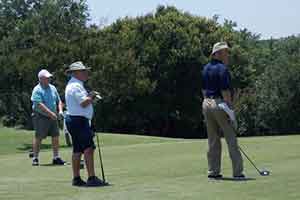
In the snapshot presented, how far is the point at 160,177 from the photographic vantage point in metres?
12.6

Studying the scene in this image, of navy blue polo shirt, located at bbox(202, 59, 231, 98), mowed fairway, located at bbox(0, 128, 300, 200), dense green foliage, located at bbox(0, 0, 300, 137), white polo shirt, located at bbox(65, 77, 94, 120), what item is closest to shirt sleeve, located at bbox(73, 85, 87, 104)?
white polo shirt, located at bbox(65, 77, 94, 120)

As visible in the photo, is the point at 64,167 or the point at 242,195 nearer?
the point at 242,195

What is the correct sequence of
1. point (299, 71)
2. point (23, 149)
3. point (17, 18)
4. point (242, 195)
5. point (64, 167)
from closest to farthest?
1. point (242, 195)
2. point (64, 167)
3. point (23, 149)
4. point (299, 71)
5. point (17, 18)

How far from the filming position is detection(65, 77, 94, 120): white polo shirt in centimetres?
1133

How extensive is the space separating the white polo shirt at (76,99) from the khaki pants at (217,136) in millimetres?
1976

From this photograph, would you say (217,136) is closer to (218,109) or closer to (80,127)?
(218,109)

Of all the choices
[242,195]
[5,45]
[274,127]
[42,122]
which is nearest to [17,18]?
[5,45]

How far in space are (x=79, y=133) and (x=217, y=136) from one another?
2322 mm

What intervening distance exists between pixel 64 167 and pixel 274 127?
117ft

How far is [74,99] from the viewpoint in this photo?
11367mm

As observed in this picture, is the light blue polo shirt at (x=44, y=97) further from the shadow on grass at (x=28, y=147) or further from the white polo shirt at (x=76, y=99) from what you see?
the shadow on grass at (x=28, y=147)

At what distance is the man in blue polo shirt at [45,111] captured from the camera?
15.3 metres

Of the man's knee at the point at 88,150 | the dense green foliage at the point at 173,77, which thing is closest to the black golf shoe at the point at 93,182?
the man's knee at the point at 88,150

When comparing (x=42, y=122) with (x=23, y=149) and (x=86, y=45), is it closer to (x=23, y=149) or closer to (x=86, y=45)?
(x=23, y=149)
